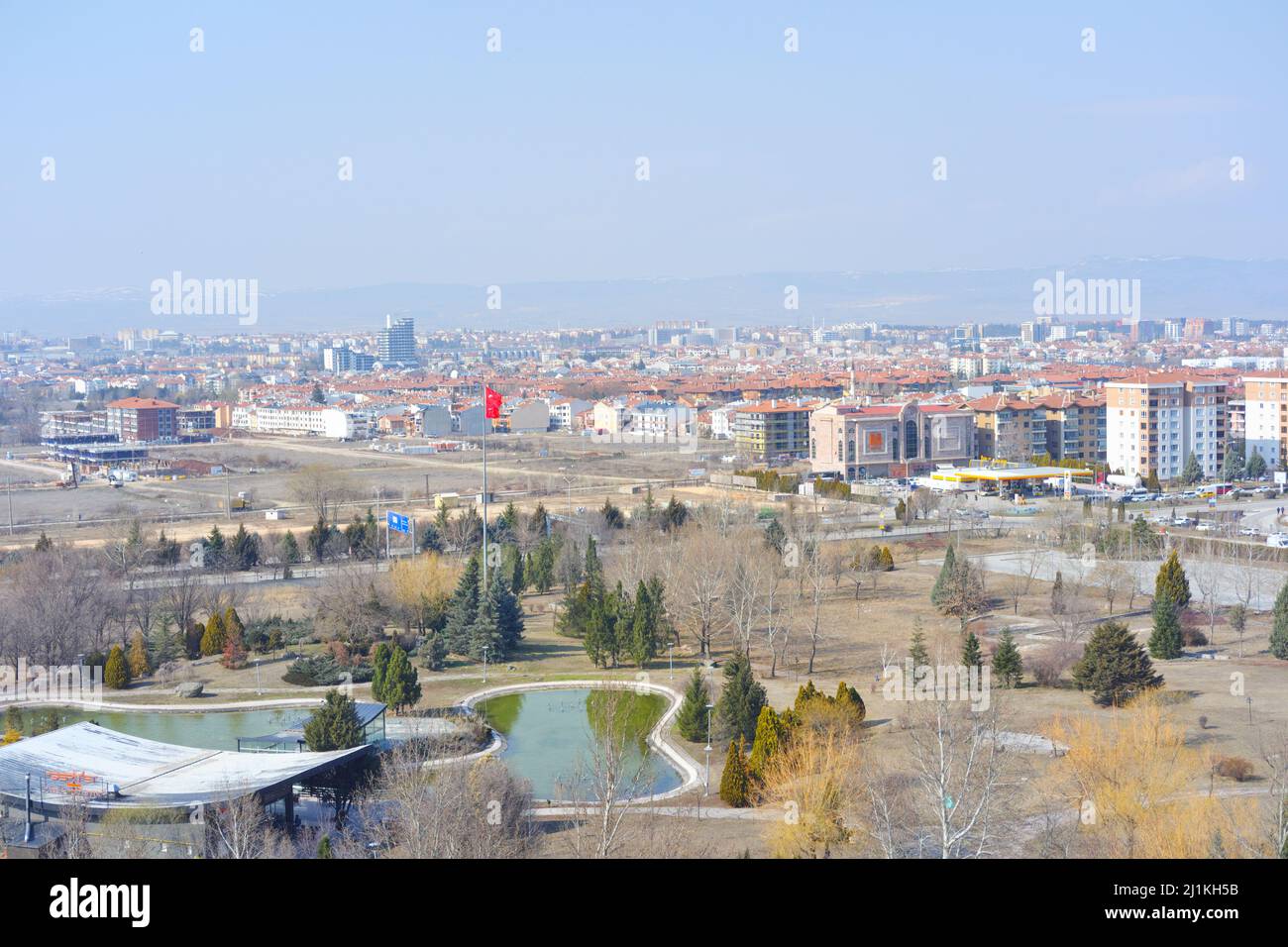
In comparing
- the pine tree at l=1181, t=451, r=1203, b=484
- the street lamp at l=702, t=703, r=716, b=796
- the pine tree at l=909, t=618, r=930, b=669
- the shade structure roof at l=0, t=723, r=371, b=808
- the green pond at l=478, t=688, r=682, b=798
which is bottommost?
the green pond at l=478, t=688, r=682, b=798

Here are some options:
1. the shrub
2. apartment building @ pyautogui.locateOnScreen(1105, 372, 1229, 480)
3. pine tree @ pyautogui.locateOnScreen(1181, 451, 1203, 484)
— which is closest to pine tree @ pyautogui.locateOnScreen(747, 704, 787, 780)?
the shrub

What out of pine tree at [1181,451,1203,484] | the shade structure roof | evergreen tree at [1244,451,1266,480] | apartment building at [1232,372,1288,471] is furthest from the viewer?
apartment building at [1232,372,1288,471]

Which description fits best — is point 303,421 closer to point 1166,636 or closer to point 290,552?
point 290,552

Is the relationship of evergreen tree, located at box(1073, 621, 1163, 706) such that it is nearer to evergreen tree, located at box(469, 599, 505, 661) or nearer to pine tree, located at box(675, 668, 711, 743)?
pine tree, located at box(675, 668, 711, 743)

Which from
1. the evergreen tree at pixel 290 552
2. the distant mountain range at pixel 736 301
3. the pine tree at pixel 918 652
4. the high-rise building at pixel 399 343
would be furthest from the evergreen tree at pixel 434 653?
the distant mountain range at pixel 736 301
